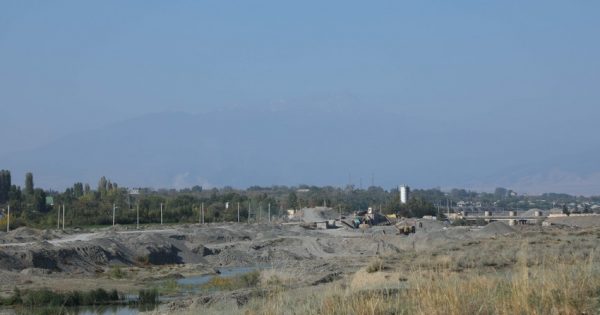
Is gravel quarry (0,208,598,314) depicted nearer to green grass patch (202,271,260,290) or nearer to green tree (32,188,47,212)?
green grass patch (202,271,260,290)

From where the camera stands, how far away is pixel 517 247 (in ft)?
118

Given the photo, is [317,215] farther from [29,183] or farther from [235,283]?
[235,283]

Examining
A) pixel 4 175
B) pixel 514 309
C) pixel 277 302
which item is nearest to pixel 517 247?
pixel 277 302

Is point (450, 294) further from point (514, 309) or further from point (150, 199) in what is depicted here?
point (150, 199)

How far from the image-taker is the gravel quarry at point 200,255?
43062 millimetres

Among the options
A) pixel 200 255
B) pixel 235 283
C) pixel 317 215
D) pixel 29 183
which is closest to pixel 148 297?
pixel 235 283

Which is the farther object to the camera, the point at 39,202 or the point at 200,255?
the point at 39,202

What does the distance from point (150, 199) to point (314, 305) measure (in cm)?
16168

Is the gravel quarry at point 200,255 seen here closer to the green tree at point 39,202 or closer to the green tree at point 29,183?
the green tree at point 39,202

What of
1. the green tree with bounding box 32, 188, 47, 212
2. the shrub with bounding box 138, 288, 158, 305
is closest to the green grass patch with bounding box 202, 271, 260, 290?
the shrub with bounding box 138, 288, 158, 305

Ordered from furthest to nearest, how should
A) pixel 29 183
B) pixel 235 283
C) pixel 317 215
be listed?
1. pixel 29 183
2. pixel 317 215
3. pixel 235 283

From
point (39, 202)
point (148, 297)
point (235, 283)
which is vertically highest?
point (39, 202)

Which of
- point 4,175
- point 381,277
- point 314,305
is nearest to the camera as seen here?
point 314,305

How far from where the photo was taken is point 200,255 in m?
77.2
